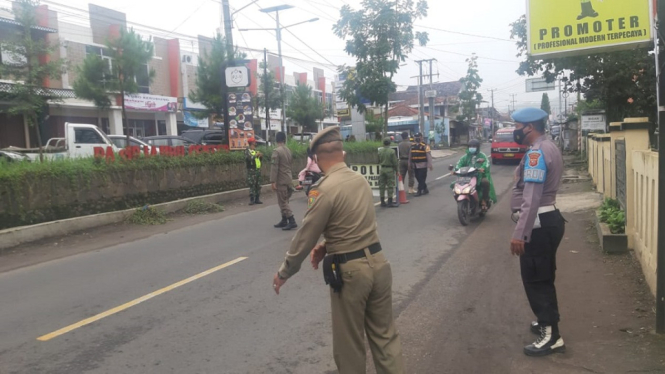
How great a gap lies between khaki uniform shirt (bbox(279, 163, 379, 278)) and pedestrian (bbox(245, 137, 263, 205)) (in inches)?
426

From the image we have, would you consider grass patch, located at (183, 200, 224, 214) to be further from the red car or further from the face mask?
the red car

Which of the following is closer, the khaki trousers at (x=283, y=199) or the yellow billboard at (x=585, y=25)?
the yellow billboard at (x=585, y=25)

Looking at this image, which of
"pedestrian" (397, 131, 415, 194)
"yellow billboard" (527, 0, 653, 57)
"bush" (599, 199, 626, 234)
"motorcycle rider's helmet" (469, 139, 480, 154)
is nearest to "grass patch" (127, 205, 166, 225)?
"pedestrian" (397, 131, 415, 194)

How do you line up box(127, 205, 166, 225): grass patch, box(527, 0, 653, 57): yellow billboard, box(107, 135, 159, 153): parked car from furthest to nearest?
1. box(107, 135, 159, 153): parked car
2. box(127, 205, 166, 225): grass patch
3. box(527, 0, 653, 57): yellow billboard

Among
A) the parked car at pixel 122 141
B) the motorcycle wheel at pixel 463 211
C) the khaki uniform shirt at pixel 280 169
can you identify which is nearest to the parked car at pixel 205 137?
the parked car at pixel 122 141

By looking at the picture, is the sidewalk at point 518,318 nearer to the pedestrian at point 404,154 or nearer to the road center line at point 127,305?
the road center line at point 127,305

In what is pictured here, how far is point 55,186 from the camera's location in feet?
36.5

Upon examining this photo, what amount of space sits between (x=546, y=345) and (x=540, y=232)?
3.07 ft

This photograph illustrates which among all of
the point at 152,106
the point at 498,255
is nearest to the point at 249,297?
the point at 498,255

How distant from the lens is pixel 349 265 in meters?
3.30

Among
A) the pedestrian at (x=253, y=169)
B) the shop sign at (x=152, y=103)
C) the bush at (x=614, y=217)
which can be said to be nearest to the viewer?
the bush at (x=614, y=217)

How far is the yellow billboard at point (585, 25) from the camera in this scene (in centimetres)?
550

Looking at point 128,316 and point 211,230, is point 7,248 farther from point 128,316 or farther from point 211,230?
point 128,316

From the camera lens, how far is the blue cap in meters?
4.46
